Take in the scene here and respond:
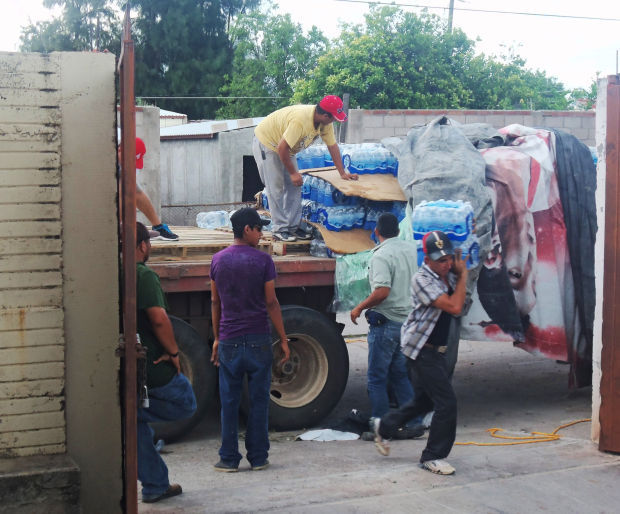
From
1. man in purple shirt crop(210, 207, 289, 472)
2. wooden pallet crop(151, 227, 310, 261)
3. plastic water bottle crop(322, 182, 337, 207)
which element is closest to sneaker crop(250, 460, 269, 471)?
man in purple shirt crop(210, 207, 289, 472)

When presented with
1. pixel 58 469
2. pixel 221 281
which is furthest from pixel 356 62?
pixel 58 469

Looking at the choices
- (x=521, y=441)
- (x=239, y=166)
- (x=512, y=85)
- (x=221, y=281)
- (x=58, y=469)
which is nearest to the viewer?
(x=58, y=469)

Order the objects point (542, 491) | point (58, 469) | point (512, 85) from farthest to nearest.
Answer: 1. point (512, 85)
2. point (542, 491)
3. point (58, 469)

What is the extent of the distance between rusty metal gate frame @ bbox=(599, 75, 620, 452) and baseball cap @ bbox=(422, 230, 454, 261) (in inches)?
47.8

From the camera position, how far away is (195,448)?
6.80 m

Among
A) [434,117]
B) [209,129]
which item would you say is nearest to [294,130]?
[434,117]

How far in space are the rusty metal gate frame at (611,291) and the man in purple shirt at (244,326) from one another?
2329 millimetres

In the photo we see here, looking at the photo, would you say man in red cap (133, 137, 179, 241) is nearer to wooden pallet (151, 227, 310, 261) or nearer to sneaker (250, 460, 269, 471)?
wooden pallet (151, 227, 310, 261)

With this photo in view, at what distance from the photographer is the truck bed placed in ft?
A: 22.1

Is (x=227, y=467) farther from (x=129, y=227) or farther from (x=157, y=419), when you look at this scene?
(x=129, y=227)

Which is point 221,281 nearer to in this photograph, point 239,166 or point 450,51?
point 239,166

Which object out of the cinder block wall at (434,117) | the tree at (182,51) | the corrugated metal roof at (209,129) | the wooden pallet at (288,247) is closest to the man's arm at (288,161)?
the wooden pallet at (288,247)

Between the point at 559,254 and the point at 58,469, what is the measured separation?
487 centimetres

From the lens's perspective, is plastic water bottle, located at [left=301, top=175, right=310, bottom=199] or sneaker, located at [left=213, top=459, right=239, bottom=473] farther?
plastic water bottle, located at [left=301, top=175, right=310, bottom=199]
